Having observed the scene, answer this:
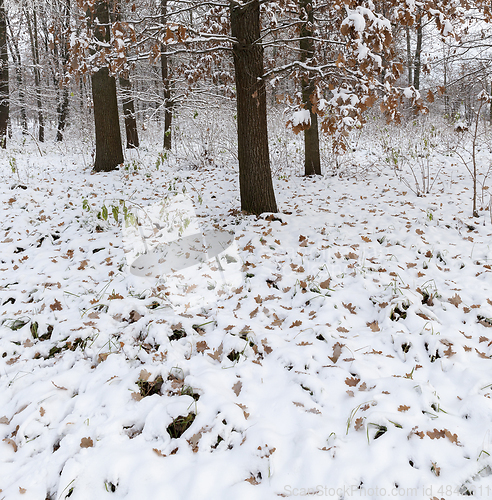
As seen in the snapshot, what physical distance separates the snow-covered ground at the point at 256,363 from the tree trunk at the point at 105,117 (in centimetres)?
333

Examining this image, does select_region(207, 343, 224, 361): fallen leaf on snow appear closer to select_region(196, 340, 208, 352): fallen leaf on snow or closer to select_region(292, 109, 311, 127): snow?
select_region(196, 340, 208, 352): fallen leaf on snow

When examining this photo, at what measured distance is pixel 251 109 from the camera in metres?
5.13

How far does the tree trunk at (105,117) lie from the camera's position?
775 cm

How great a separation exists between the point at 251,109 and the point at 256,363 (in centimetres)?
380

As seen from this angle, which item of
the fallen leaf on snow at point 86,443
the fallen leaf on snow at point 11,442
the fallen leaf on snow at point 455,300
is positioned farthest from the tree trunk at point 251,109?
the fallen leaf on snow at point 11,442

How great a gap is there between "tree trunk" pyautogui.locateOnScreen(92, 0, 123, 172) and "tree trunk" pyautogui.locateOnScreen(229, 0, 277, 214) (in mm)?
4086

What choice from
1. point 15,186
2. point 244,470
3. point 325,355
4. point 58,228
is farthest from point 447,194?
point 15,186

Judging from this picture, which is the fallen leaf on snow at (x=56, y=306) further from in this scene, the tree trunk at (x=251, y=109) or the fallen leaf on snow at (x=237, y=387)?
the tree trunk at (x=251, y=109)

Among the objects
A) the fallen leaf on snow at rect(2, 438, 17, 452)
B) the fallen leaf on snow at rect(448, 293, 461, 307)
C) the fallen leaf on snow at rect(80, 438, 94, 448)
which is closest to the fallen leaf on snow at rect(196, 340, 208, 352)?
the fallen leaf on snow at rect(80, 438, 94, 448)

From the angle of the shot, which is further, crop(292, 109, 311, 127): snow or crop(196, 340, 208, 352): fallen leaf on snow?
crop(292, 109, 311, 127): snow

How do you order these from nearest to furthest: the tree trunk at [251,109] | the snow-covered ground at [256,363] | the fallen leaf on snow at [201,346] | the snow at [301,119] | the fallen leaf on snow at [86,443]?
the snow-covered ground at [256,363] → the fallen leaf on snow at [86,443] → the fallen leaf on snow at [201,346] → the snow at [301,119] → the tree trunk at [251,109]

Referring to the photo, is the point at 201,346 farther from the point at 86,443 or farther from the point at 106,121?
the point at 106,121

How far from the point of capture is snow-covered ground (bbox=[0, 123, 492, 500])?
6.20 ft

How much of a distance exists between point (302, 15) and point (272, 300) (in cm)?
610
